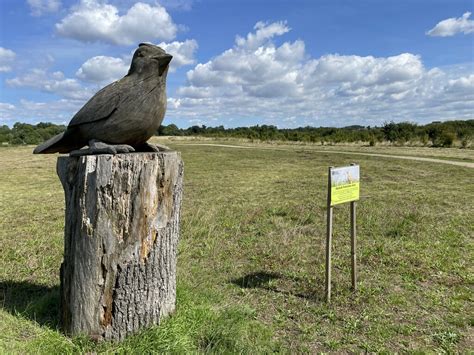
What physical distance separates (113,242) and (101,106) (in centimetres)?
111

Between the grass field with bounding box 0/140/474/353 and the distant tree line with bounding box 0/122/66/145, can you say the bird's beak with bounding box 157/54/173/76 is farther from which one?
the distant tree line with bounding box 0/122/66/145

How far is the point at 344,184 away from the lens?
13.0ft

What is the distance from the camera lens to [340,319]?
356 cm

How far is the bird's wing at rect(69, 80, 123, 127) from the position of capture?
3000mm

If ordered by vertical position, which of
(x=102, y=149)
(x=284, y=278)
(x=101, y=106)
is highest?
(x=101, y=106)

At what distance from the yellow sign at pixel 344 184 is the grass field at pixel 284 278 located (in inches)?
41.8

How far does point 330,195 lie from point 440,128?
28794 mm

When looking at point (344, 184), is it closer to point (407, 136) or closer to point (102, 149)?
point (102, 149)

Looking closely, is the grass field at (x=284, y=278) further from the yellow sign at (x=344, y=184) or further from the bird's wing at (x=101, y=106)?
the bird's wing at (x=101, y=106)

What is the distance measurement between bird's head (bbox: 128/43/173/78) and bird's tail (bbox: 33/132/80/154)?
853 millimetres

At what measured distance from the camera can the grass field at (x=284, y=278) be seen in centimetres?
304

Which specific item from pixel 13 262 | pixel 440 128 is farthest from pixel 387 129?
pixel 13 262

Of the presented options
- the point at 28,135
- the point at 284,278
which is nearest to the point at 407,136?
the point at 284,278

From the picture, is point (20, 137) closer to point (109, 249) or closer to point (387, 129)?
point (387, 129)
